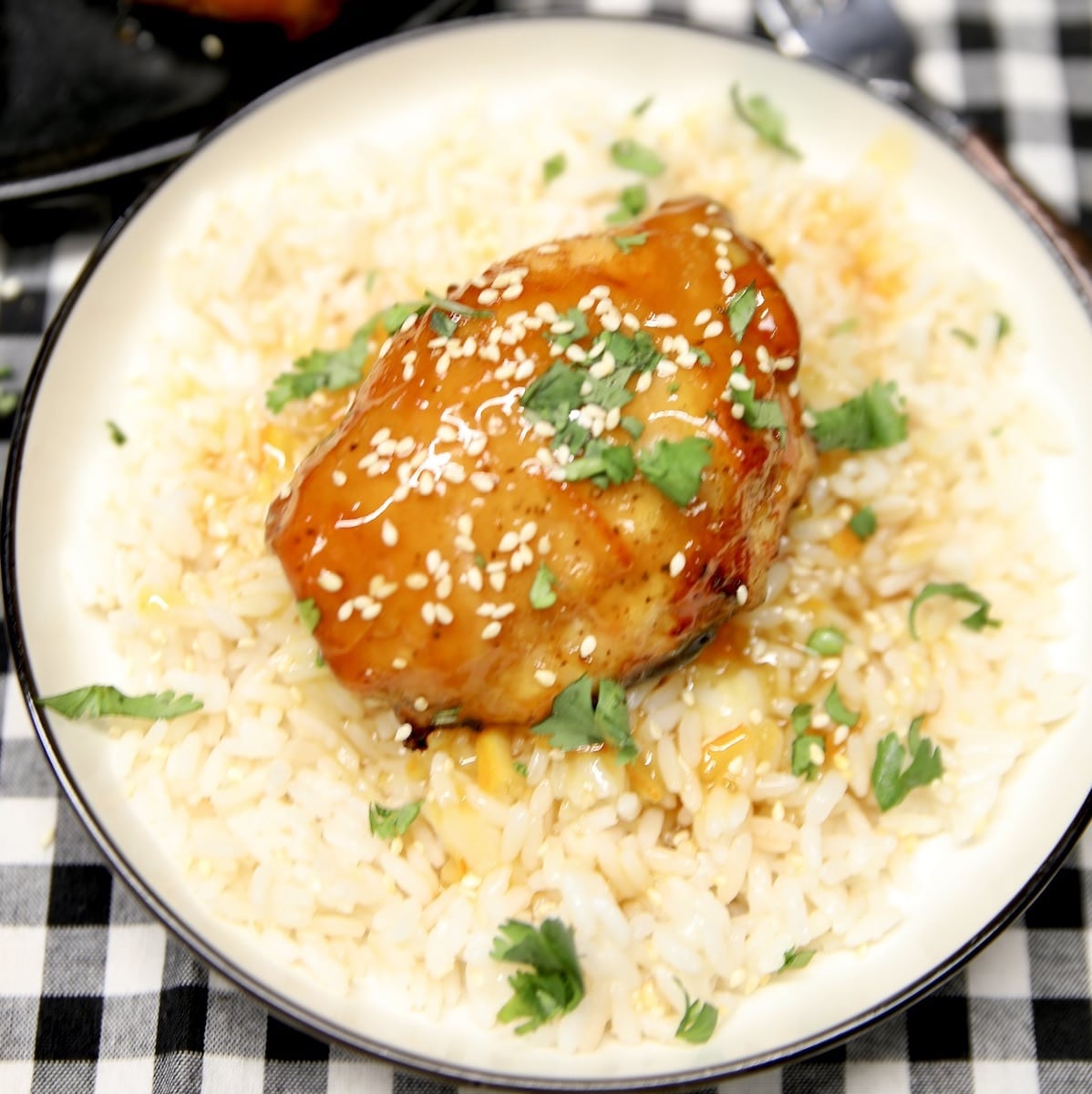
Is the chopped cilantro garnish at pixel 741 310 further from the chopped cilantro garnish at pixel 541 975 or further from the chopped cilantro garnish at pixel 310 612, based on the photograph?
the chopped cilantro garnish at pixel 541 975

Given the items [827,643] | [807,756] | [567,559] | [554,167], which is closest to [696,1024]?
[807,756]

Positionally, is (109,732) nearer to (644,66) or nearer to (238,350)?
(238,350)

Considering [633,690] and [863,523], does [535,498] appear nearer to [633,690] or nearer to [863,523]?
[633,690]

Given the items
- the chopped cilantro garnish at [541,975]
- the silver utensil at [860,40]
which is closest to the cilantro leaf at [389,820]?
the chopped cilantro garnish at [541,975]

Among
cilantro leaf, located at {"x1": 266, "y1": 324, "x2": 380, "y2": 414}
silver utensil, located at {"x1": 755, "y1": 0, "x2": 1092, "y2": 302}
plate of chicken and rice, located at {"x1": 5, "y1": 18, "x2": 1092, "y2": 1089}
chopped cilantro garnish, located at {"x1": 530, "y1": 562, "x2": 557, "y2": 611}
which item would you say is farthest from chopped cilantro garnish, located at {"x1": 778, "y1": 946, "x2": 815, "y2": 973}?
silver utensil, located at {"x1": 755, "y1": 0, "x2": 1092, "y2": 302}

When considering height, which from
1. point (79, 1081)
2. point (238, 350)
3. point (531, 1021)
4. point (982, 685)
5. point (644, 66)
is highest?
point (644, 66)

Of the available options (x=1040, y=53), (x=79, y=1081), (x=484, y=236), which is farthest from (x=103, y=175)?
(x=1040, y=53)

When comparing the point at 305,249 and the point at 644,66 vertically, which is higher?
the point at 644,66
